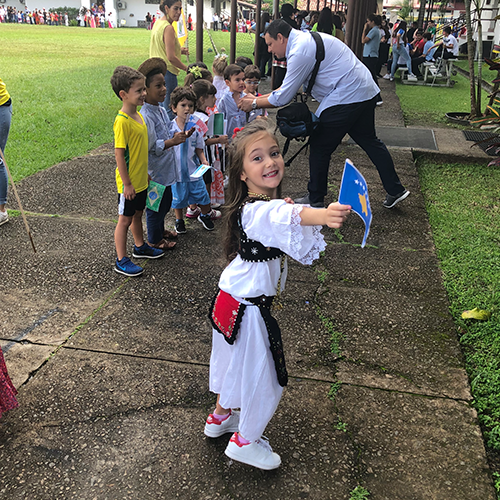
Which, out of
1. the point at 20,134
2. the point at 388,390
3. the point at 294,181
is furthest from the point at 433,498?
the point at 20,134

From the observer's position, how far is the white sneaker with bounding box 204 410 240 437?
229 cm

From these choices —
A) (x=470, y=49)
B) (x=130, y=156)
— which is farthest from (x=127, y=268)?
(x=470, y=49)

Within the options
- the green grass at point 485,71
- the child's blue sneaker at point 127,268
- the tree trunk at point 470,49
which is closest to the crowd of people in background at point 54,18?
the green grass at point 485,71

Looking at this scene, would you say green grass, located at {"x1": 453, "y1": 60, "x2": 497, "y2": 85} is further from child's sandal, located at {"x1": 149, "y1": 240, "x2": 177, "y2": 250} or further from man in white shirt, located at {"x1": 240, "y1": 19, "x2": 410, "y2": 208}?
child's sandal, located at {"x1": 149, "y1": 240, "x2": 177, "y2": 250}

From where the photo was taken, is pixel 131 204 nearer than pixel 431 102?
Yes

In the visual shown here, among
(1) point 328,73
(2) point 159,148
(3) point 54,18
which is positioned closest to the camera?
(2) point 159,148

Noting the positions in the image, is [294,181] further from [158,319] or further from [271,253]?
[271,253]

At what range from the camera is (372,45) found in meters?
11.2

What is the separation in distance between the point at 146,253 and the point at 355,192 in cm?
268

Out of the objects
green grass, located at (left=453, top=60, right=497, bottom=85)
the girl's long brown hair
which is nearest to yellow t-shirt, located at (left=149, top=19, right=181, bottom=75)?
the girl's long brown hair

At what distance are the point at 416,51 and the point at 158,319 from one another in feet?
54.7

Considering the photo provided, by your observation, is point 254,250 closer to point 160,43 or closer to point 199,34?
point 160,43

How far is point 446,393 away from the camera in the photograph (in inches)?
104

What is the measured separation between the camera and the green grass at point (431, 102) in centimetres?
966
